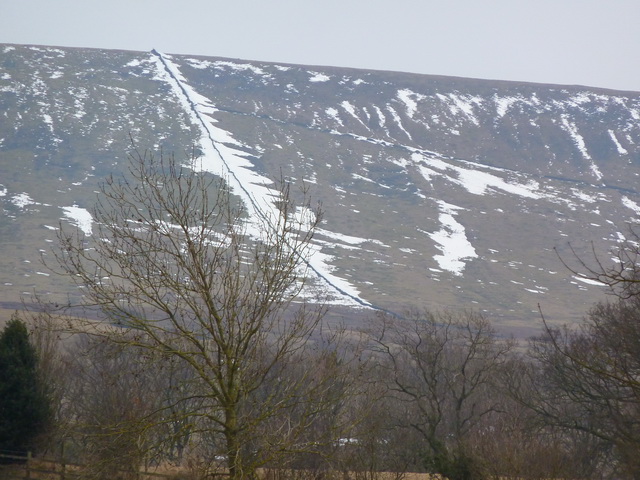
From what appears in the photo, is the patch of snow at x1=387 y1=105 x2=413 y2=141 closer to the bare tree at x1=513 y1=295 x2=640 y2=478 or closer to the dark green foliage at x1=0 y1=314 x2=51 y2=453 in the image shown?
the bare tree at x1=513 y1=295 x2=640 y2=478

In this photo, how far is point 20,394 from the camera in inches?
784

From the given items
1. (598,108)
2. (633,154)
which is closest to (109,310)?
(633,154)

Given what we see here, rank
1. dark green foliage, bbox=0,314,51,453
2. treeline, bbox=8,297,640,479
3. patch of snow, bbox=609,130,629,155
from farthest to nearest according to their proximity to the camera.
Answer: patch of snow, bbox=609,130,629,155
dark green foliage, bbox=0,314,51,453
treeline, bbox=8,297,640,479

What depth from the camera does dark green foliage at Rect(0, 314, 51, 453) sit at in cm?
1983

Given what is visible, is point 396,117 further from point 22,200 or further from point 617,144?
point 22,200

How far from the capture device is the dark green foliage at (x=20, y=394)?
19828 millimetres

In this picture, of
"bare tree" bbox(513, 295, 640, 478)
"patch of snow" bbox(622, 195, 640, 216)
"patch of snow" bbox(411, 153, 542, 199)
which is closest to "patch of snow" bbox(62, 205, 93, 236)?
"patch of snow" bbox(411, 153, 542, 199)

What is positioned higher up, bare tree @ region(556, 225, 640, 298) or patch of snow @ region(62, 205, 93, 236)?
bare tree @ region(556, 225, 640, 298)

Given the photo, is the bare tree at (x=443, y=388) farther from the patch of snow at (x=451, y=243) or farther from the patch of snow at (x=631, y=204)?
the patch of snow at (x=631, y=204)

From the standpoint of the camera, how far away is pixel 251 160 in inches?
5054

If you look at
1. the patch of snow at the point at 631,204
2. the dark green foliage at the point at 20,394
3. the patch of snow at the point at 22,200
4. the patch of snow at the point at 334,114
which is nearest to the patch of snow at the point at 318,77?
the patch of snow at the point at 334,114

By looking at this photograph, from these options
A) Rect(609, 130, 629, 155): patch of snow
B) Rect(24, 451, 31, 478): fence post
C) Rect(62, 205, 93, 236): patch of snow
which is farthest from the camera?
Rect(609, 130, 629, 155): patch of snow

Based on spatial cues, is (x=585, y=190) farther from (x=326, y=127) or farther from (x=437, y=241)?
(x=326, y=127)

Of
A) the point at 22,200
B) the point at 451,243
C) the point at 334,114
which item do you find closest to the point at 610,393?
the point at 451,243
